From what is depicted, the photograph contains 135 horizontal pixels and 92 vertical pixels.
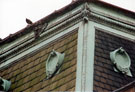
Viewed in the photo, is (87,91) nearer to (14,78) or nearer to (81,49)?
(81,49)

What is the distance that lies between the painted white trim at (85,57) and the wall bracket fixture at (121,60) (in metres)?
0.77

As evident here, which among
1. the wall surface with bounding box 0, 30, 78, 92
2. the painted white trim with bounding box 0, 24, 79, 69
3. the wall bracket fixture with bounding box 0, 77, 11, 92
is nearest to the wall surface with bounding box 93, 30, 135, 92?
the wall surface with bounding box 0, 30, 78, 92

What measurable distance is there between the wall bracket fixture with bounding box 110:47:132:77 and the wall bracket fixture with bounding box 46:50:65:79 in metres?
1.74

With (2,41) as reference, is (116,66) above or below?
below

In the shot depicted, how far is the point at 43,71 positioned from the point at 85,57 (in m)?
1.82

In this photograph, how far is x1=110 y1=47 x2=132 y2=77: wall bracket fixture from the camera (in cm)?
1666

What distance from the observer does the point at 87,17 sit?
17906mm

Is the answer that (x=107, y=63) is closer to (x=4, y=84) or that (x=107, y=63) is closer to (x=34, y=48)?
(x=34, y=48)

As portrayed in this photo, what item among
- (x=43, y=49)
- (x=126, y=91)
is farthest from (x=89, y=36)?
(x=126, y=91)

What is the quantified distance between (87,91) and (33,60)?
3.97 metres

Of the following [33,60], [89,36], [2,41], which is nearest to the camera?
[89,36]

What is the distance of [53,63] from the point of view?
680 inches

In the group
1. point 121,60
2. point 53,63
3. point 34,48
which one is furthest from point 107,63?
point 34,48

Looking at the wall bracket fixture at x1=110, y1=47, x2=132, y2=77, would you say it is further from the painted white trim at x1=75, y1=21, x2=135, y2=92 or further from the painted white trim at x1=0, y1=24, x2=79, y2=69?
the painted white trim at x1=0, y1=24, x2=79, y2=69
